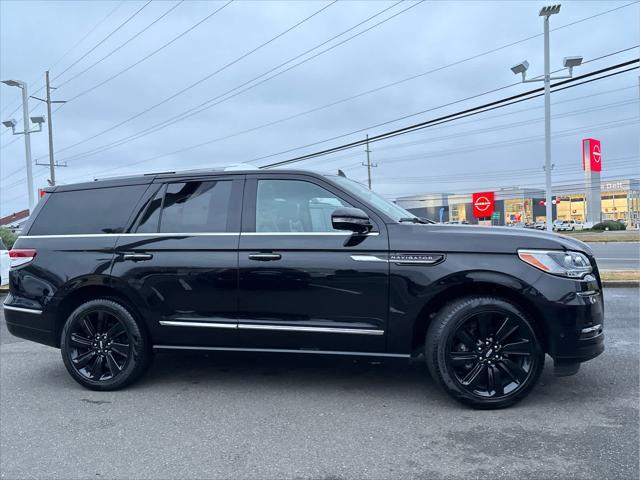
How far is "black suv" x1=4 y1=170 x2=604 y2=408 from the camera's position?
3.68m

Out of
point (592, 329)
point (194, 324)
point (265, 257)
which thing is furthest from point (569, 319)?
point (194, 324)

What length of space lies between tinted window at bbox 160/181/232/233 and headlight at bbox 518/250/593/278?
242cm

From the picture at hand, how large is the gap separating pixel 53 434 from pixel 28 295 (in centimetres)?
161

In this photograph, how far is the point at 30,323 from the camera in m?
4.67

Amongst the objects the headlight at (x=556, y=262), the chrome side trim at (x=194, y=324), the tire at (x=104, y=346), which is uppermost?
the headlight at (x=556, y=262)

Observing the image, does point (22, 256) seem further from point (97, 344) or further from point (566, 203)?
point (566, 203)

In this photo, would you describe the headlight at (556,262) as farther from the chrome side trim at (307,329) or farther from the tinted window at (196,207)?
the tinted window at (196,207)

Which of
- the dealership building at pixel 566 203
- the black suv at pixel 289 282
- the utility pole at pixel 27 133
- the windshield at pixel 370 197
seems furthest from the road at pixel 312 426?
the dealership building at pixel 566 203

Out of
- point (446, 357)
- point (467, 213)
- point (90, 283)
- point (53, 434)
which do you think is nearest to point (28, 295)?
point (90, 283)

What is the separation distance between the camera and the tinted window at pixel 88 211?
180 inches

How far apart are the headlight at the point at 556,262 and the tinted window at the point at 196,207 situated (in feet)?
7.93

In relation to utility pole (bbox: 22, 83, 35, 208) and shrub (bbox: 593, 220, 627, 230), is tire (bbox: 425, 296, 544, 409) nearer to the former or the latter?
utility pole (bbox: 22, 83, 35, 208)

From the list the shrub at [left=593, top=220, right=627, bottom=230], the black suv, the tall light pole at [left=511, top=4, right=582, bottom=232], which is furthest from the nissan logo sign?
the shrub at [left=593, top=220, right=627, bottom=230]

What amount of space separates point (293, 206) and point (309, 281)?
27.1 inches
